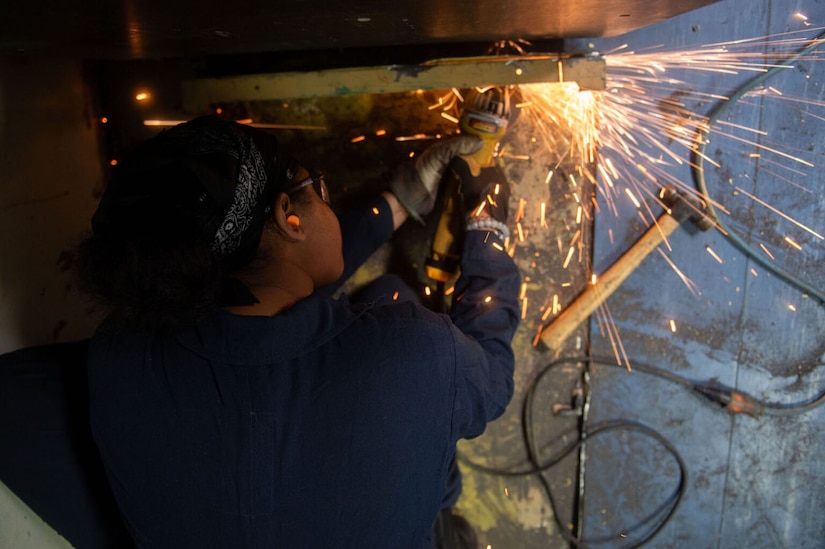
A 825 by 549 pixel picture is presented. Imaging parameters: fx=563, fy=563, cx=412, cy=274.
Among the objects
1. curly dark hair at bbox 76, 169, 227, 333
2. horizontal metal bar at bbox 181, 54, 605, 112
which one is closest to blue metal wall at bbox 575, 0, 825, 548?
horizontal metal bar at bbox 181, 54, 605, 112

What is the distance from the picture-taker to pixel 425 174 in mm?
1972

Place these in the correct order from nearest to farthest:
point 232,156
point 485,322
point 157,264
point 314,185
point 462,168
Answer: point 157,264, point 232,156, point 314,185, point 485,322, point 462,168

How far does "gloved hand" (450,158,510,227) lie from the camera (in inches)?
74.2

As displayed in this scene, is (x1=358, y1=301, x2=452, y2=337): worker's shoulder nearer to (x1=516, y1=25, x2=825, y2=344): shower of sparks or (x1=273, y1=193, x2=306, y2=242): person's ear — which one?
(x1=273, y1=193, x2=306, y2=242): person's ear

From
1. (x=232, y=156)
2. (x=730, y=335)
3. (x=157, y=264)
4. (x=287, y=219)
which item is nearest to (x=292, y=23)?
(x=232, y=156)

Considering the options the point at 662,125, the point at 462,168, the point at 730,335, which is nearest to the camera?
the point at 462,168

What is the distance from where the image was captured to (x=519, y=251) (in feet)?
7.29

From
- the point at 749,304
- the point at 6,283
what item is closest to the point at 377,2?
the point at 6,283

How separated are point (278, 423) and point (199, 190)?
21.9 inches

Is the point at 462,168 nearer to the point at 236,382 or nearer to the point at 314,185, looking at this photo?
the point at 314,185

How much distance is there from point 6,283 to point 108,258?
2.28ft

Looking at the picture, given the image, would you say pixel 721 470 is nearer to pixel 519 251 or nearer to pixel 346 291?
pixel 519 251

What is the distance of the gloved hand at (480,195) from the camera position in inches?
Result: 74.2

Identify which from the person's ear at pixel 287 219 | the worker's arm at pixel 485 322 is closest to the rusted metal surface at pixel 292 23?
the person's ear at pixel 287 219
